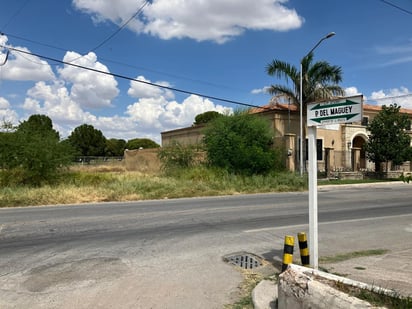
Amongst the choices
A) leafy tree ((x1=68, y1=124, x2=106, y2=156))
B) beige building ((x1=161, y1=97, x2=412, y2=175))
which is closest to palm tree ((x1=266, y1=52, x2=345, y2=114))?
beige building ((x1=161, y1=97, x2=412, y2=175))

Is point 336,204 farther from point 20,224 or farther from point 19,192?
point 19,192

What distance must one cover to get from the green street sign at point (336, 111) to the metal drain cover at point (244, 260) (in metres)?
2.47

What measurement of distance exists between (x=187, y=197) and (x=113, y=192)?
344 cm

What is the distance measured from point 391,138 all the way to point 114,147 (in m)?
62.1

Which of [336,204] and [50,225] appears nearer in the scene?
[50,225]

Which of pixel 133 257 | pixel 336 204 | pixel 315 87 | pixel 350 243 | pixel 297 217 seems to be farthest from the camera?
pixel 315 87

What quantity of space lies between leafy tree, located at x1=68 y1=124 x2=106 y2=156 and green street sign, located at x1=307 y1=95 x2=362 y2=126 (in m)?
68.7

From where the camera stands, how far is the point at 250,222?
10.2 m

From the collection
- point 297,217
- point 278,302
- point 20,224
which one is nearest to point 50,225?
point 20,224

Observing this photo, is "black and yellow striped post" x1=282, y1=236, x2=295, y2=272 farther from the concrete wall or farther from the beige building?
the beige building

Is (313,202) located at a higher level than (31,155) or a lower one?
lower

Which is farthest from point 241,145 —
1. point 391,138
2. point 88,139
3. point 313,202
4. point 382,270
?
point 88,139

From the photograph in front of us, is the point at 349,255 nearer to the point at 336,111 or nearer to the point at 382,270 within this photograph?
the point at 382,270

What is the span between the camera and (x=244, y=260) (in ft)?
21.5
